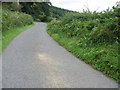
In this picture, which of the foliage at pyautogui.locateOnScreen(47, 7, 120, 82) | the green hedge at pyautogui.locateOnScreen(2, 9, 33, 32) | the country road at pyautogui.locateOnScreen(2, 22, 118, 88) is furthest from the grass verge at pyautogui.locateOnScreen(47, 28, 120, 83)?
the green hedge at pyautogui.locateOnScreen(2, 9, 33, 32)

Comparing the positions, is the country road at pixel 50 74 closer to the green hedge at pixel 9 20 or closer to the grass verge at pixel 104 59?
the grass verge at pixel 104 59

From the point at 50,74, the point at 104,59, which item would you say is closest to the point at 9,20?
the point at 50,74

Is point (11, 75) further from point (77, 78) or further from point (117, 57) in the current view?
point (117, 57)

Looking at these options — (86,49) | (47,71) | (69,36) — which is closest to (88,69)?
(47,71)

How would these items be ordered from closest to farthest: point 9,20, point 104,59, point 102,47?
point 104,59 → point 102,47 → point 9,20

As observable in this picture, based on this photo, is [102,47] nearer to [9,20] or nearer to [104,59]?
[104,59]

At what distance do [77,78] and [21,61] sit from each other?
2.69 metres

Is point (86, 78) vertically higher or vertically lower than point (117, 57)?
lower

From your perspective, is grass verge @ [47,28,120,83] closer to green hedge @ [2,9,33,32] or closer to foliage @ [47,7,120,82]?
foliage @ [47,7,120,82]

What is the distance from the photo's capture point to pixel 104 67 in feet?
19.7

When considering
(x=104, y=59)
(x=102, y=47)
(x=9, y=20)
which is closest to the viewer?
(x=104, y=59)

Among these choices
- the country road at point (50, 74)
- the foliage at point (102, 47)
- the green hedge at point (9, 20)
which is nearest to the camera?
the country road at point (50, 74)

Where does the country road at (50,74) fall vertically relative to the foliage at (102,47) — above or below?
below

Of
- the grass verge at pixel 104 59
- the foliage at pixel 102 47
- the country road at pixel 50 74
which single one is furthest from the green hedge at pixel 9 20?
the grass verge at pixel 104 59
